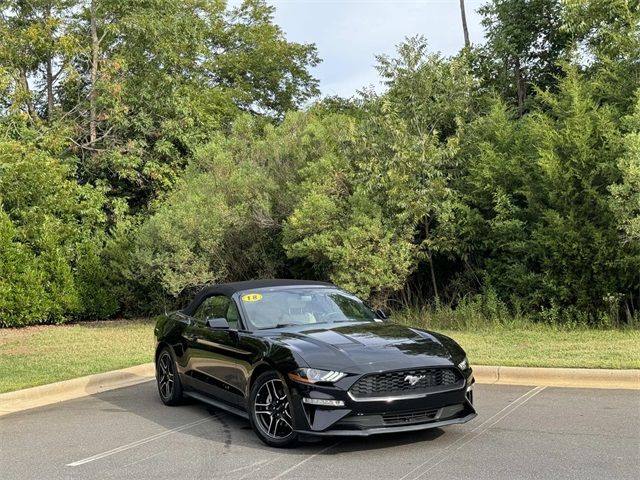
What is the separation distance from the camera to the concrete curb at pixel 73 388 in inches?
357

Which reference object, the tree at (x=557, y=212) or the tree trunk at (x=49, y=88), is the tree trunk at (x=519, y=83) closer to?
the tree at (x=557, y=212)

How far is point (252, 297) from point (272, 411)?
162 centimetres

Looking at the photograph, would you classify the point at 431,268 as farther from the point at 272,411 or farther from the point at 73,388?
the point at 272,411

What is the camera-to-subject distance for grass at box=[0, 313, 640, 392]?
9.90m

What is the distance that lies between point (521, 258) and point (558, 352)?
495 centimetres

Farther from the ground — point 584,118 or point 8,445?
point 584,118

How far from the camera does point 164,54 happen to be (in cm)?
2306

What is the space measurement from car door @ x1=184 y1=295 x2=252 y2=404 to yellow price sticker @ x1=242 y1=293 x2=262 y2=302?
14 centimetres

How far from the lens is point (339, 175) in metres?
16.0

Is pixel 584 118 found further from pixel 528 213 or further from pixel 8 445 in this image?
pixel 8 445

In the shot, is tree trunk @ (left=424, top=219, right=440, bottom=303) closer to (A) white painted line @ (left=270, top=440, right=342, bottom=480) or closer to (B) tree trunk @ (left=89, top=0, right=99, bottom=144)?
(A) white painted line @ (left=270, top=440, right=342, bottom=480)

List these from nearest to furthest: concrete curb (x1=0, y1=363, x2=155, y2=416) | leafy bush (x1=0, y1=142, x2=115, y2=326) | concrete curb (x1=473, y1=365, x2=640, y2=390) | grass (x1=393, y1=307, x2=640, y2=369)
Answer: concrete curb (x1=473, y1=365, x2=640, y2=390)
concrete curb (x1=0, y1=363, x2=155, y2=416)
grass (x1=393, y1=307, x2=640, y2=369)
leafy bush (x1=0, y1=142, x2=115, y2=326)

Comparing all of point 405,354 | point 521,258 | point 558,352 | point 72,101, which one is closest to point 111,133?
point 72,101

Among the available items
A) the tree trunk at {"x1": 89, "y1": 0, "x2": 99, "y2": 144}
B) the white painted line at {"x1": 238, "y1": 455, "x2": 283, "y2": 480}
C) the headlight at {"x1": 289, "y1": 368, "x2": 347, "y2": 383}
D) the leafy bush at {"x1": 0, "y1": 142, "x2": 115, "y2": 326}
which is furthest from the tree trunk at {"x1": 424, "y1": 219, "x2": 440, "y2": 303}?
the tree trunk at {"x1": 89, "y1": 0, "x2": 99, "y2": 144}
